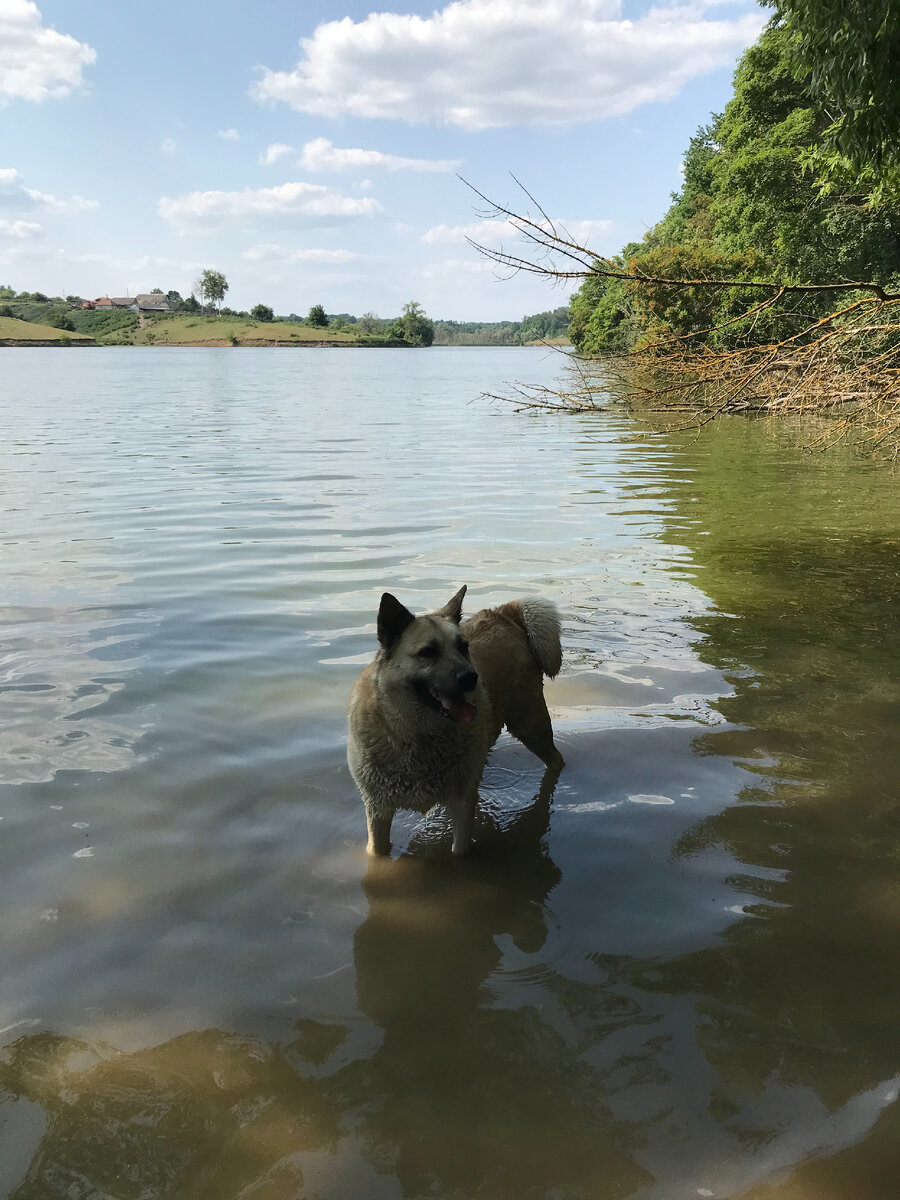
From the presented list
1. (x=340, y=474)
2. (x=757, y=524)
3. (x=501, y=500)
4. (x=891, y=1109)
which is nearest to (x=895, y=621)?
(x=757, y=524)

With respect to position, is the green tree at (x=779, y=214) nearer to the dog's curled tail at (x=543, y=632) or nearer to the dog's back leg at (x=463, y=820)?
the dog's curled tail at (x=543, y=632)

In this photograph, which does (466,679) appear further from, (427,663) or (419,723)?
(419,723)

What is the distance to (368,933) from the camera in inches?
186

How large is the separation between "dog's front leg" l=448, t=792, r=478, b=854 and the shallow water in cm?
18

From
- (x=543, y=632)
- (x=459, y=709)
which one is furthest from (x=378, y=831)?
(x=543, y=632)

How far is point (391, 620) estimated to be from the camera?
523cm

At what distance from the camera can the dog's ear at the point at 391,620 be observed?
16.8 ft

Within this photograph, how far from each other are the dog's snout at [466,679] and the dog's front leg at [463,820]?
0.87 meters

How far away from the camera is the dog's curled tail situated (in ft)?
21.1

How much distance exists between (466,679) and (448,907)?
1318 millimetres

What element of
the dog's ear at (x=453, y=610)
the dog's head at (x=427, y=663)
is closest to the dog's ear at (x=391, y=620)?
the dog's head at (x=427, y=663)

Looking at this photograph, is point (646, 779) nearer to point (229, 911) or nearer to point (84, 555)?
point (229, 911)

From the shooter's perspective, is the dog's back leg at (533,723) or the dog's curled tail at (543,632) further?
the dog's curled tail at (543,632)

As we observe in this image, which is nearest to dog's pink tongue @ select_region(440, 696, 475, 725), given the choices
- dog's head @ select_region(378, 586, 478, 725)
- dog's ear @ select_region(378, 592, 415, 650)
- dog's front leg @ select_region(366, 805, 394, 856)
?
dog's head @ select_region(378, 586, 478, 725)
